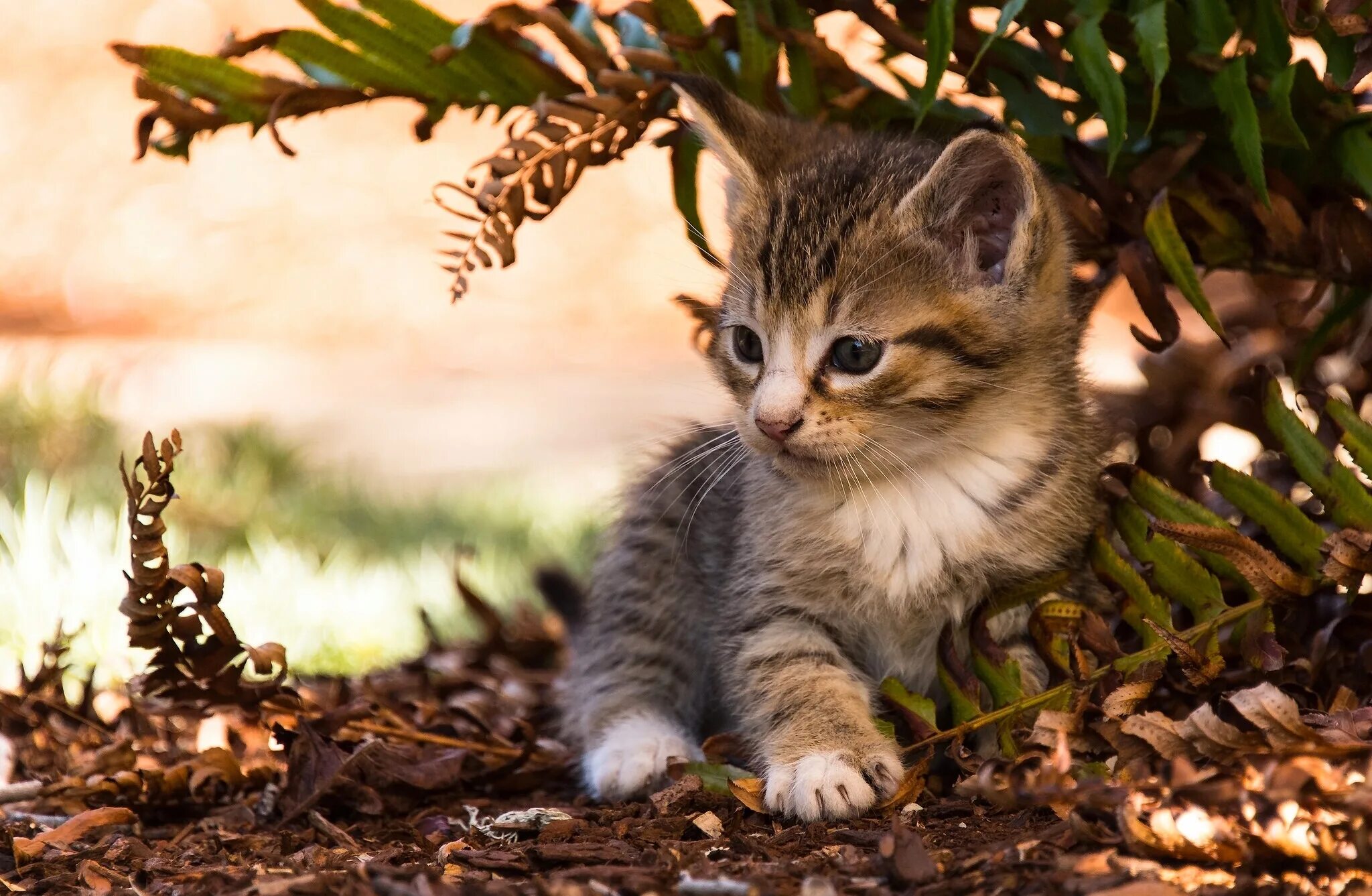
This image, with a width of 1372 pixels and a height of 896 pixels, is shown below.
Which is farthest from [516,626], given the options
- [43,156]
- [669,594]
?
[43,156]

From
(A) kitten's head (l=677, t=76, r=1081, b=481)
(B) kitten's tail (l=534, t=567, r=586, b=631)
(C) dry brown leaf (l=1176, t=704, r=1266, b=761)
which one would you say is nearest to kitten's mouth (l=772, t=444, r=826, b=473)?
(A) kitten's head (l=677, t=76, r=1081, b=481)

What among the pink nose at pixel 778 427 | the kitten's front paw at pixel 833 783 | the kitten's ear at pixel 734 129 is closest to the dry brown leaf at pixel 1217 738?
the kitten's front paw at pixel 833 783

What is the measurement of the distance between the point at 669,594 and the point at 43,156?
302 inches

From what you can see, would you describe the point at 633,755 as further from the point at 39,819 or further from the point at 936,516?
the point at 39,819

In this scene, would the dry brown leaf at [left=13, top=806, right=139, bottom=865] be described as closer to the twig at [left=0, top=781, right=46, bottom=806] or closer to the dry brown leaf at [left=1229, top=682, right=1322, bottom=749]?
the twig at [left=0, top=781, right=46, bottom=806]

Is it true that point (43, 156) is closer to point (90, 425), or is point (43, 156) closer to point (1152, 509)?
point (90, 425)

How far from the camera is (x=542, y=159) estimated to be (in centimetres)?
270

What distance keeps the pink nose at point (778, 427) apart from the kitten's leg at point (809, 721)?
1.25 feet

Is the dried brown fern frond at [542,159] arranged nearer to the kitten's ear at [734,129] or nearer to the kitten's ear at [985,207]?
the kitten's ear at [734,129]

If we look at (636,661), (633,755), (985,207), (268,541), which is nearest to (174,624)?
(633,755)

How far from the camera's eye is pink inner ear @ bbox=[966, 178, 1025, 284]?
8.04ft

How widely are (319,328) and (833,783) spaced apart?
7568mm

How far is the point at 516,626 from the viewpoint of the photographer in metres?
4.12

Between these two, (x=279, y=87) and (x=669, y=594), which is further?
(x=669, y=594)
